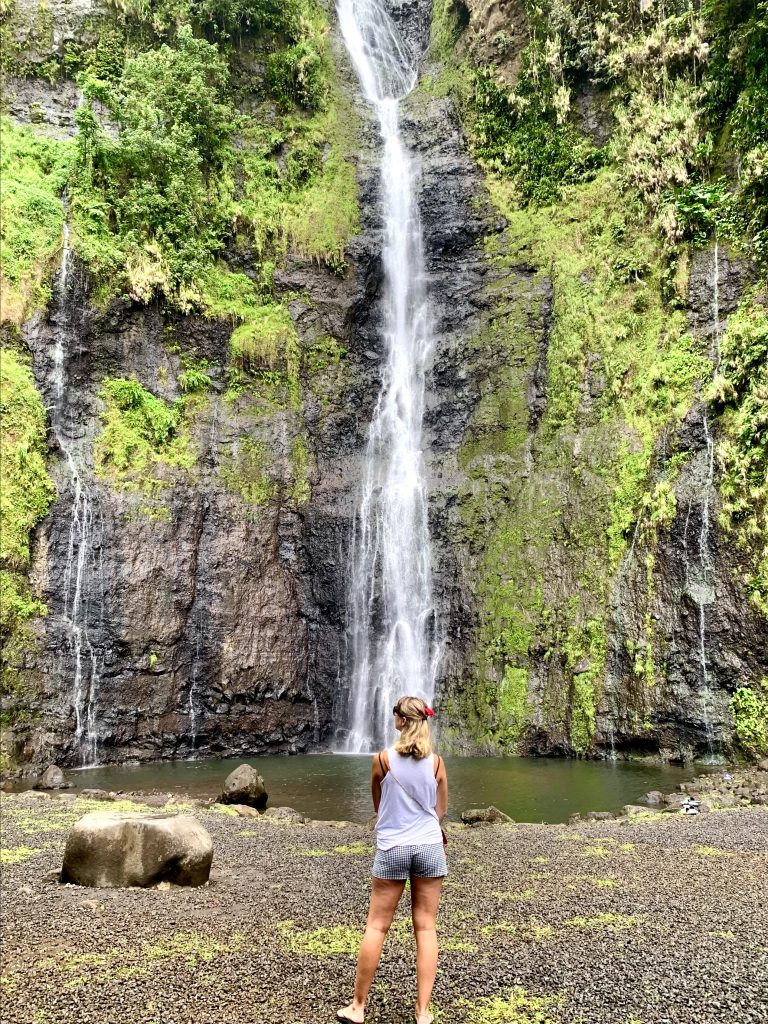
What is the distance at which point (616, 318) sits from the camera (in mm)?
21859

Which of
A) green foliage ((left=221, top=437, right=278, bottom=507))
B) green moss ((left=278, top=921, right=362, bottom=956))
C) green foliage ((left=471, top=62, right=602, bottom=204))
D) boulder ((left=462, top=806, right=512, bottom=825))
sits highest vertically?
A: green foliage ((left=471, top=62, right=602, bottom=204))

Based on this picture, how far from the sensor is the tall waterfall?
21.2 meters

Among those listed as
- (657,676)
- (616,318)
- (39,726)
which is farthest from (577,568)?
(39,726)

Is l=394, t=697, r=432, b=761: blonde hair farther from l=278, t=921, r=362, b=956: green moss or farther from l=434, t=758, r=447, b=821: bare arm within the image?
l=278, t=921, r=362, b=956: green moss

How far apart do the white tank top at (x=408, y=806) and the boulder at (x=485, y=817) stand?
24.4 feet

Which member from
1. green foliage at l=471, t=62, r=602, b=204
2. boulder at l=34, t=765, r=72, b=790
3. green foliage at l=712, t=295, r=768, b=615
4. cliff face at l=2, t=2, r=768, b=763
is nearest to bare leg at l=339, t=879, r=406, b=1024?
boulder at l=34, t=765, r=72, b=790

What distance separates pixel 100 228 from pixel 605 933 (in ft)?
73.9

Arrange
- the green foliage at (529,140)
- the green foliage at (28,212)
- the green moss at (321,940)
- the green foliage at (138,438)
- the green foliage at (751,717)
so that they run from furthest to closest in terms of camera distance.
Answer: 1. the green foliage at (529,140)
2. the green foliage at (138,438)
3. the green foliage at (28,212)
4. the green foliage at (751,717)
5. the green moss at (321,940)

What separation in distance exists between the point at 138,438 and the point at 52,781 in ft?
32.3

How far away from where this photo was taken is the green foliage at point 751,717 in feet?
51.6

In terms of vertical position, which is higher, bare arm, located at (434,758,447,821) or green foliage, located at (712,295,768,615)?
green foliage, located at (712,295,768,615)

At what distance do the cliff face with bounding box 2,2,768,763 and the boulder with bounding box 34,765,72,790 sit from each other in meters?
1.99

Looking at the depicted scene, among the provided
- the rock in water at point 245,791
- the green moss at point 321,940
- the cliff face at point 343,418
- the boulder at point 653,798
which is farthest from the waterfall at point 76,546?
the green moss at point 321,940

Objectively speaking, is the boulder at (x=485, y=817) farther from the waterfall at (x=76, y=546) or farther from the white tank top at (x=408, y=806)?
the waterfall at (x=76, y=546)
